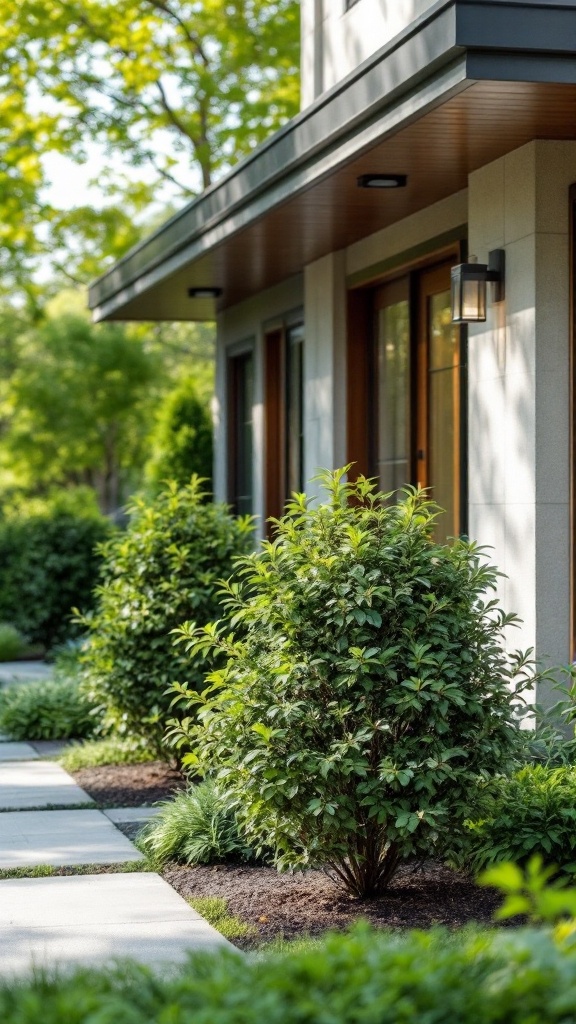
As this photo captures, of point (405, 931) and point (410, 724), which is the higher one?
point (410, 724)

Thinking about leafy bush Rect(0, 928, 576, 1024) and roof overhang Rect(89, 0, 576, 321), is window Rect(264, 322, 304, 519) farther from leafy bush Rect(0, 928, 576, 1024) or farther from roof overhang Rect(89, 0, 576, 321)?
leafy bush Rect(0, 928, 576, 1024)

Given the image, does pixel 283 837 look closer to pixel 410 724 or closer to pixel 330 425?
pixel 410 724

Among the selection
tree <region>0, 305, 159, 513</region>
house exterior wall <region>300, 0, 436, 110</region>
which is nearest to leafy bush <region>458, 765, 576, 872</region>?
house exterior wall <region>300, 0, 436, 110</region>

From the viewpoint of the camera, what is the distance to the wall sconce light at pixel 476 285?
7.12 metres

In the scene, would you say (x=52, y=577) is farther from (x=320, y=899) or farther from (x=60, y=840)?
(x=320, y=899)

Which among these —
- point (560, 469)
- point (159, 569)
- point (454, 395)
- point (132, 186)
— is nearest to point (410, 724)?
point (560, 469)

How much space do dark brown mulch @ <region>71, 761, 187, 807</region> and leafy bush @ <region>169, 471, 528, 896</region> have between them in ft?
7.16

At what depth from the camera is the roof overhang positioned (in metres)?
5.45

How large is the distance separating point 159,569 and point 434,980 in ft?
17.8

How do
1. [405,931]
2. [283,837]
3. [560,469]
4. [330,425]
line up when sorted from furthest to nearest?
1. [330,425]
2. [560,469]
3. [283,837]
4. [405,931]

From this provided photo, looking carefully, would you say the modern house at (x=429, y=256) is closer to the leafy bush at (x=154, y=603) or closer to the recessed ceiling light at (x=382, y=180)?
the recessed ceiling light at (x=382, y=180)

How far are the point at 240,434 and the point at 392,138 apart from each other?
822 cm

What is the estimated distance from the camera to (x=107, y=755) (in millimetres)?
8258

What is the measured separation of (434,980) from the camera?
2436 mm
